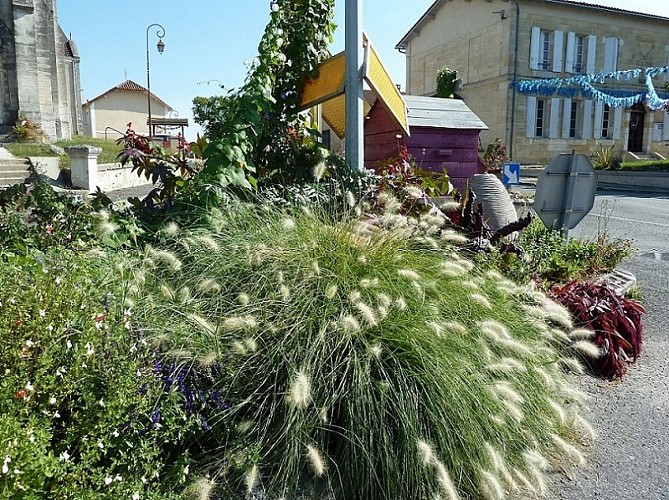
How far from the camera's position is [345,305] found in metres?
2.37

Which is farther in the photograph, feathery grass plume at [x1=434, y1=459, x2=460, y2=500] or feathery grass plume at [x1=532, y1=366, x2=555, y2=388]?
feathery grass plume at [x1=532, y1=366, x2=555, y2=388]

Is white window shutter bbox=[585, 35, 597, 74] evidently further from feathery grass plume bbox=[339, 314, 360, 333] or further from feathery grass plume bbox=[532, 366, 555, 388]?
feathery grass plume bbox=[339, 314, 360, 333]

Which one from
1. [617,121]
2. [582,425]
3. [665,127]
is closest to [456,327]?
[582,425]

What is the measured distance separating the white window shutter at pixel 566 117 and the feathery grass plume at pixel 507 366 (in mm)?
28782

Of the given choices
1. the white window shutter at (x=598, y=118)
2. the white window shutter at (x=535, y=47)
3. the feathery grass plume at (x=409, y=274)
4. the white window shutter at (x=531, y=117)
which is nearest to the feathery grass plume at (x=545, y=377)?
the feathery grass plume at (x=409, y=274)

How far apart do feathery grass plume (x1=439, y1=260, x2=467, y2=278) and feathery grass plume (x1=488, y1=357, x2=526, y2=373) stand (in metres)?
0.49

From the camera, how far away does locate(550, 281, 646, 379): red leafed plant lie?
3.36m

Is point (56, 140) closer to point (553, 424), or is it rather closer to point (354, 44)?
point (354, 44)

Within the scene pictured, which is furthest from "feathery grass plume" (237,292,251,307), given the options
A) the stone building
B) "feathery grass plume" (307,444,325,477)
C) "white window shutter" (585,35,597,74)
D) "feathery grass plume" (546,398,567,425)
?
"white window shutter" (585,35,597,74)

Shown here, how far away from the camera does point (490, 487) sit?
201cm

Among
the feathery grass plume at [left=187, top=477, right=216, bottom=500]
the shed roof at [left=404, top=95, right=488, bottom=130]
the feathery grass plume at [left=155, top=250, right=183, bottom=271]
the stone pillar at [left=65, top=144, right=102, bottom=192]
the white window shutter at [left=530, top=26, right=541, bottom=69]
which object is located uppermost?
the white window shutter at [left=530, top=26, right=541, bottom=69]

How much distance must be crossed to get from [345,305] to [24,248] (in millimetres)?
1797

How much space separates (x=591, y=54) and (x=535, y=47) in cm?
398

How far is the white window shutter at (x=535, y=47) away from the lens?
26.2 meters
